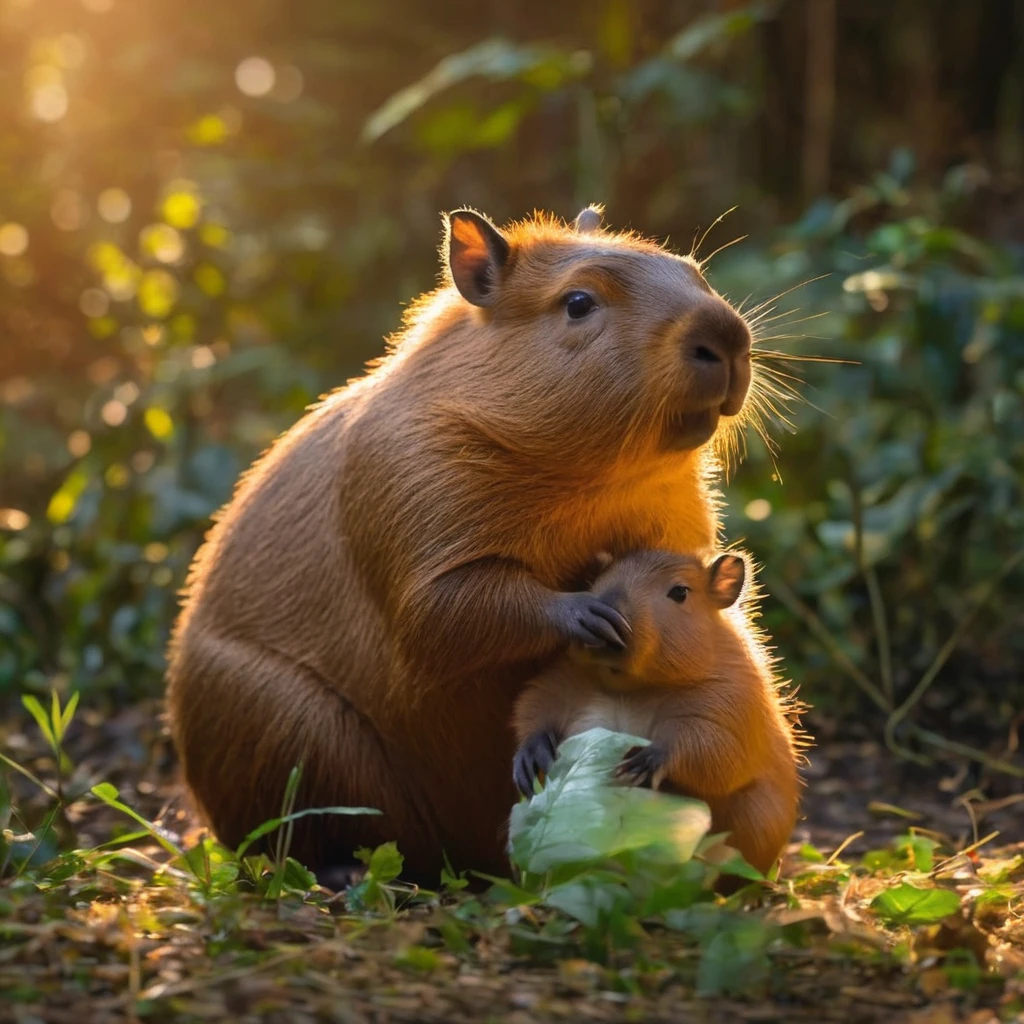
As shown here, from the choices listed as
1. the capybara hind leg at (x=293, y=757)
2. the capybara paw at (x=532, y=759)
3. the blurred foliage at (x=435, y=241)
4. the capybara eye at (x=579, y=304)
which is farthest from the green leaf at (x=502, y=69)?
the capybara paw at (x=532, y=759)

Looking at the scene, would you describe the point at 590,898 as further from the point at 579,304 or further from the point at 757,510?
the point at 757,510

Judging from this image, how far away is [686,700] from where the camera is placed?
4195 millimetres

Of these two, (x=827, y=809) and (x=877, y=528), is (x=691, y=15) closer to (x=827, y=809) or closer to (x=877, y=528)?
(x=877, y=528)

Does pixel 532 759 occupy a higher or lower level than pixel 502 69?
lower

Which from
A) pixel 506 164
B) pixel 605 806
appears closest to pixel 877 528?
pixel 605 806

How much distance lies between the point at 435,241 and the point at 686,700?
325 inches

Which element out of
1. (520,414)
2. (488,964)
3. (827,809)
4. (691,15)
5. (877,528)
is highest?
(691,15)

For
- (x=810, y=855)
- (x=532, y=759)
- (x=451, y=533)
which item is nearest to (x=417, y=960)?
(x=532, y=759)

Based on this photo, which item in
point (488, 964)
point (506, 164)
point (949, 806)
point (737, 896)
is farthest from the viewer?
point (506, 164)

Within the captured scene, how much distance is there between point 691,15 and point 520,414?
25.7 feet

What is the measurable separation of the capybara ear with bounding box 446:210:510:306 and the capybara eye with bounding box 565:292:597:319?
0.30m

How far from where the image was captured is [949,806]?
20.2ft

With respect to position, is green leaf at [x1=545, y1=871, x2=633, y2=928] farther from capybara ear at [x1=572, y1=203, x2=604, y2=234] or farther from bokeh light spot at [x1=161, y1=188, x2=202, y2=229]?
bokeh light spot at [x1=161, y1=188, x2=202, y2=229]

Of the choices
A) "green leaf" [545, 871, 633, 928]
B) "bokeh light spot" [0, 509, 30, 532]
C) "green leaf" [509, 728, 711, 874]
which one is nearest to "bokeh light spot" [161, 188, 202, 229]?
"bokeh light spot" [0, 509, 30, 532]
